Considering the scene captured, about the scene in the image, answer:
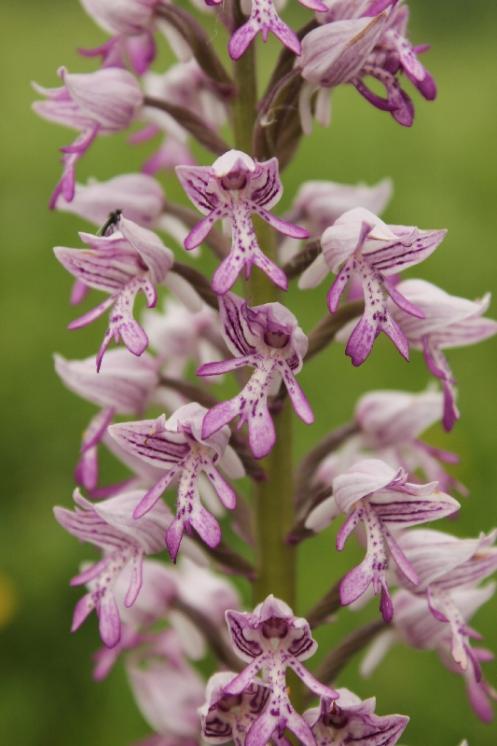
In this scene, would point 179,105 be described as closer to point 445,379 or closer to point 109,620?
point 445,379

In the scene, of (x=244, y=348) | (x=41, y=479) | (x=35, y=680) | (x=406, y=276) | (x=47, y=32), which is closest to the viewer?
(x=244, y=348)

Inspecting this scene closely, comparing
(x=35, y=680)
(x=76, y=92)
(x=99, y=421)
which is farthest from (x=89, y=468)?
(x=35, y=680)

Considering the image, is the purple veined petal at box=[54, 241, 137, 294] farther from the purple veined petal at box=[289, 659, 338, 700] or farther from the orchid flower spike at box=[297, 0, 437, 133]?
the purple veined petal at box=[289, 659, 338, 700]

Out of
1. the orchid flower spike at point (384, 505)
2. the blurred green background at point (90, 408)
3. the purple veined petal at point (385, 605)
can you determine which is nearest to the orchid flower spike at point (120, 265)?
the orchid flower spike at point (384, 505)

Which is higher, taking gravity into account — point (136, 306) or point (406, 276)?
point (406, 276)

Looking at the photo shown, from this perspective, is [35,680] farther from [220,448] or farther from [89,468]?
[220,448]

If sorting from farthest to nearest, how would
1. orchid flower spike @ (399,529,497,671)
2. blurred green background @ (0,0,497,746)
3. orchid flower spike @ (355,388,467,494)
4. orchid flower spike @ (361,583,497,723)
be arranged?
1. blurred green background @ (0,0,497,746)
2. orchid flower spike @ (355,388,467,494)
3. orchid flower spike @ (361,583,497,723)
4. orchid flower spike @ (399,529,497,671)

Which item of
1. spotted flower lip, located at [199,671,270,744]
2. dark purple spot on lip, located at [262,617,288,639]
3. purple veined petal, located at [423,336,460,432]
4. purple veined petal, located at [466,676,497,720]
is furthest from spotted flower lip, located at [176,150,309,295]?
purple veined petal, located at [466,676,497,720]
